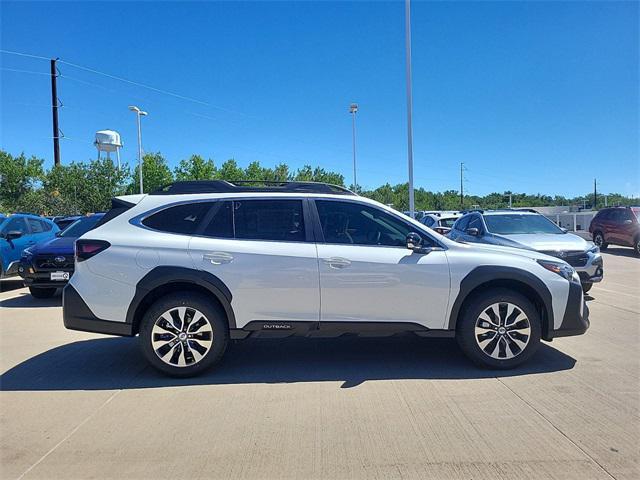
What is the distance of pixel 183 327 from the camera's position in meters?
4.66

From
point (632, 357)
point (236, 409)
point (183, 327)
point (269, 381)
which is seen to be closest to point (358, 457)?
point (236, 409)

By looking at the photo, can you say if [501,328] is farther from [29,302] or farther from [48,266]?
[29,302]

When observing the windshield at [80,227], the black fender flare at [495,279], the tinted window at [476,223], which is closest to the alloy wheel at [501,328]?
the black fender flare at [495,279]

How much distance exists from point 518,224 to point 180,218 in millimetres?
7675

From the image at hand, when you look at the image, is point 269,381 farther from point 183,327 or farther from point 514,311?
point 514,311

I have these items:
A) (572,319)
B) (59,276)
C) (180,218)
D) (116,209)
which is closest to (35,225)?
(59,276)

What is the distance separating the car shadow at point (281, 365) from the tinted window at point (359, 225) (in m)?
1.27

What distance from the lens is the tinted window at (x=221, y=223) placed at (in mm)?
4867

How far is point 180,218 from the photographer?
4914 millimetres

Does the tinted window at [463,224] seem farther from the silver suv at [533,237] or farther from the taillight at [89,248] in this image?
the taillight at [89,248]

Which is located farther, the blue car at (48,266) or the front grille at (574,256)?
the blue car at (48,266)

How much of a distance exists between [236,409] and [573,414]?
2.78 meters

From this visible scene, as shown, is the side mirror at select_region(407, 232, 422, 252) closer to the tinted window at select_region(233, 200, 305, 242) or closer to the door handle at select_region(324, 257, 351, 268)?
the door handle at select_region(324, 257, 351, 268)

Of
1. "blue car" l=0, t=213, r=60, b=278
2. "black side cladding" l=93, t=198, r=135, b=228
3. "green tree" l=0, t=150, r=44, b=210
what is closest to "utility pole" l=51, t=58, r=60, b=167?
"green tree" l=0, t=150, r=44, b=210
